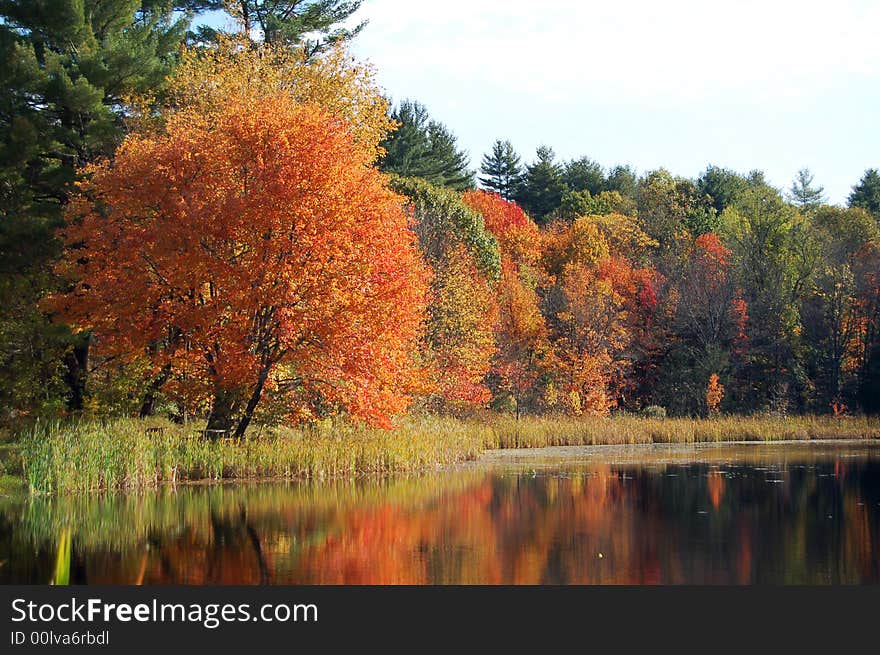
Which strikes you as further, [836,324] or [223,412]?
[836,324]

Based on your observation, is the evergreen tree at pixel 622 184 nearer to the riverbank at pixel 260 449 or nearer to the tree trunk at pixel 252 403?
the riverbank at pixel 260 449

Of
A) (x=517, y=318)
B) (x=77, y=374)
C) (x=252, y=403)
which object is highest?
(x=517, y=318)

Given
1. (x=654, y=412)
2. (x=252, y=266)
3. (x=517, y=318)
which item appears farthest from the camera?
(x=517, y=318)

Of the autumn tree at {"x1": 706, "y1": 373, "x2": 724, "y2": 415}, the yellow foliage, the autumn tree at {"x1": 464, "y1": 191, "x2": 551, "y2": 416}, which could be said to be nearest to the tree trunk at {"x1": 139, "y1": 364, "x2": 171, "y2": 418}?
the yellow foliage

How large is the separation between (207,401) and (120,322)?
3356 mm

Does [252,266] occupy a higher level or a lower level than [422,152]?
lower

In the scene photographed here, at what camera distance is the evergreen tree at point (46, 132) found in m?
33.0

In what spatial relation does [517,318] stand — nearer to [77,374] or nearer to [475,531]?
[77,374]

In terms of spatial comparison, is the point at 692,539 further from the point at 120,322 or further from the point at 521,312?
the point at 521,312

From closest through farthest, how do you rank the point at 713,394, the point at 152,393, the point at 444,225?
1. the point at 152,393
2. the point at 444,225
3. the point at 713,394

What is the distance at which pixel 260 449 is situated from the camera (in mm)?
27266

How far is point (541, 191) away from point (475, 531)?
60605 mm

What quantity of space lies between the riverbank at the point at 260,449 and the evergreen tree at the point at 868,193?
4397cm

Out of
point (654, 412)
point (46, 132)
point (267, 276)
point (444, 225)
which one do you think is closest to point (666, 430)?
point (654, 412)
